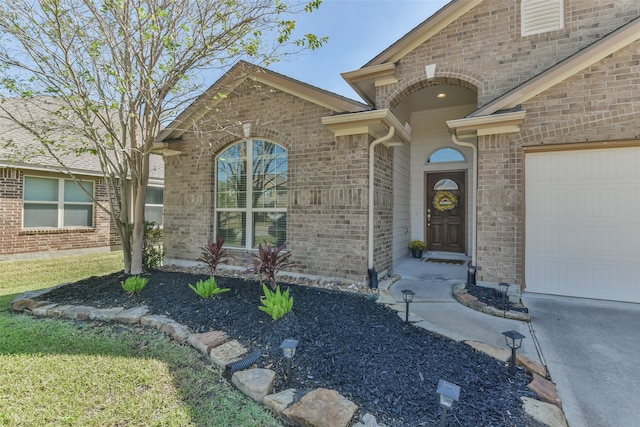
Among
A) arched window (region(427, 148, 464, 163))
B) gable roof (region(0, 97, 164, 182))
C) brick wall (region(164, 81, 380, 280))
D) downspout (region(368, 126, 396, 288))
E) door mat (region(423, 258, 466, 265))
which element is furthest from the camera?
arched window (region(427, 148, 464, 163))

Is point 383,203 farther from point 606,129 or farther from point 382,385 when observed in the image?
point 382,385

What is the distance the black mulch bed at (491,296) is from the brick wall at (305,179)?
1697mm

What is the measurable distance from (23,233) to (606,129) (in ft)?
45.1

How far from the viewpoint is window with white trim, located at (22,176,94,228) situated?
9.07 metres

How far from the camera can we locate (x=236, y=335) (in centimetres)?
336

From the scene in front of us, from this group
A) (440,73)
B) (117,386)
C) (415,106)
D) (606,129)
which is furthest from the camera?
(415,106)

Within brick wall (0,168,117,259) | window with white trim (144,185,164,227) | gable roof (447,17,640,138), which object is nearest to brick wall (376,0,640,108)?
gable roof (447,17,640,138)

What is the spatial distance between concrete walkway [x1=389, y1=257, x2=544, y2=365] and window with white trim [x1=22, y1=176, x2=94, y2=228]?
31.2ft

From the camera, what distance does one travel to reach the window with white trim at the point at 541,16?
531 centimetres

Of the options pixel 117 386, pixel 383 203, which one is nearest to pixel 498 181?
pixel 383 203

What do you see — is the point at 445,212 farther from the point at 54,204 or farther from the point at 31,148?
the point at 54,204

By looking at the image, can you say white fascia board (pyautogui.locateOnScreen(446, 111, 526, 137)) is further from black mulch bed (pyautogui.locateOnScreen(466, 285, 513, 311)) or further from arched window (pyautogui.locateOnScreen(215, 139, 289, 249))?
arched window (pyautogui.locateOnScreen(215, 139, 289, 249))

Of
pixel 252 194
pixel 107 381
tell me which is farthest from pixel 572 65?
pixel 107 381

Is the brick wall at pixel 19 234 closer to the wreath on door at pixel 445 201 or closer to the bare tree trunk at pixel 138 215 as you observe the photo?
the bare tree trunk at pixel 138 215
